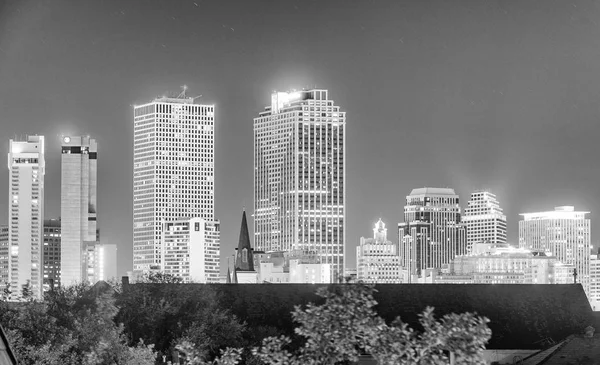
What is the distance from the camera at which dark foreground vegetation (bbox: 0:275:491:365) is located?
25.9m

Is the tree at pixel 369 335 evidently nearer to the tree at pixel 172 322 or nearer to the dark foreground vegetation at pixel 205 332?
the dark foreground vegetation at pixel 205 332

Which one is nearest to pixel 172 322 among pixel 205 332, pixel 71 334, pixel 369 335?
pixel 205 332

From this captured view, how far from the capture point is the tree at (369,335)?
25.5m

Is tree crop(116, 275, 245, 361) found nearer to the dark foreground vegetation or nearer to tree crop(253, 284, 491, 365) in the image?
the dark foreground vegetation

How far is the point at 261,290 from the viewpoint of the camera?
9812 centimetres

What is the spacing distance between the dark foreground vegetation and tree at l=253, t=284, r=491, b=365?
18 millimetres

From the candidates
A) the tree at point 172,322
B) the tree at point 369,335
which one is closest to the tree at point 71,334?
the tree at point 172,322

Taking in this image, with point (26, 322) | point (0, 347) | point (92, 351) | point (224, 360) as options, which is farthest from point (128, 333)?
point (0, 347)

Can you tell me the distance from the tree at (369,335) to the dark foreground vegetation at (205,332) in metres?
0.02

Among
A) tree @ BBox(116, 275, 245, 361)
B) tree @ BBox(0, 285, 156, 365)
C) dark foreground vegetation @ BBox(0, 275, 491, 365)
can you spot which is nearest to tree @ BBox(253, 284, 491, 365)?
dark foreground vegetation @ BBox(0, 275, 491, 365)

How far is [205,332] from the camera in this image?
8150cm

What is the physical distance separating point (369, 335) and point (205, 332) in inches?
2184

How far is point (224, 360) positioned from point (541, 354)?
196 ft

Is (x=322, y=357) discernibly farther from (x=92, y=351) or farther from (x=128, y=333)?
(x=128, y=333)
